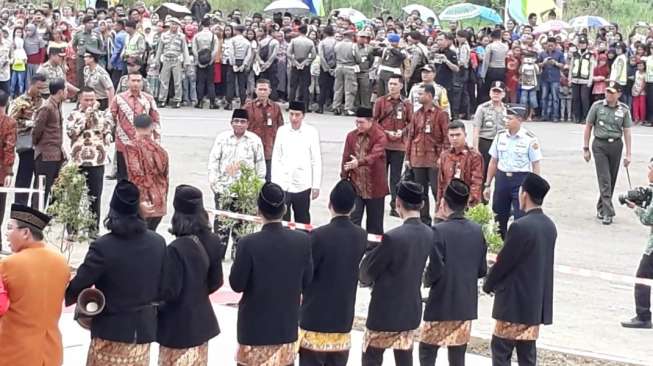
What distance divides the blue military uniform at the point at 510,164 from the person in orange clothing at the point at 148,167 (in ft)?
13.1

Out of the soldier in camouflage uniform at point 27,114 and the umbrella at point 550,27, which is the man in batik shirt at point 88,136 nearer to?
the soldier in camouflage uniform at point 27,114

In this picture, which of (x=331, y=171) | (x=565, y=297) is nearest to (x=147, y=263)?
(x=565, y=297)

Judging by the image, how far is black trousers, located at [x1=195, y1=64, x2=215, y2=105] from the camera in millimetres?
27547

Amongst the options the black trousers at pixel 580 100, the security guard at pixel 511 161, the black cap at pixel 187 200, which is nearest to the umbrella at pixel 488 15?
the black trousers at pixel 580 100

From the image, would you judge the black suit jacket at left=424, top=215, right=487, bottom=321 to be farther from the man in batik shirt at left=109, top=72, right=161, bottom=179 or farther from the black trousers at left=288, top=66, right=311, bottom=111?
the black trousers at left=288, top=66, right=311, bottom=111

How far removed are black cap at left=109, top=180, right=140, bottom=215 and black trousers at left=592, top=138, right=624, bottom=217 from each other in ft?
33.9

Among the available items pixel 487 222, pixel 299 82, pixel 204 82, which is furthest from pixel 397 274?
pixel 204 82

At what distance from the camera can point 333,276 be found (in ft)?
29.8

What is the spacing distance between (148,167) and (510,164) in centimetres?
423

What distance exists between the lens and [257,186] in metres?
13.7

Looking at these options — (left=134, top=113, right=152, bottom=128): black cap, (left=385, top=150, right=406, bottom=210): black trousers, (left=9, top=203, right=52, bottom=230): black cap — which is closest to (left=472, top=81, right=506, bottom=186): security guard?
(left=385, top=150, right=406, bottom=210): black trousers

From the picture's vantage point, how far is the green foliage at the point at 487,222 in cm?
→ 1228

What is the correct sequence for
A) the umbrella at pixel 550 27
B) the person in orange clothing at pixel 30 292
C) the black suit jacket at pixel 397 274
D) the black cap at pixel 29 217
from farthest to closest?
the umbrella at pixel 550 27 → the black suit jacket at pixel 397 274 → the black cap at pixel 29 217 → the person in orange clothing at pixel 30 292

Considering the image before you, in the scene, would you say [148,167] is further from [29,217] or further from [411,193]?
[29,217]
